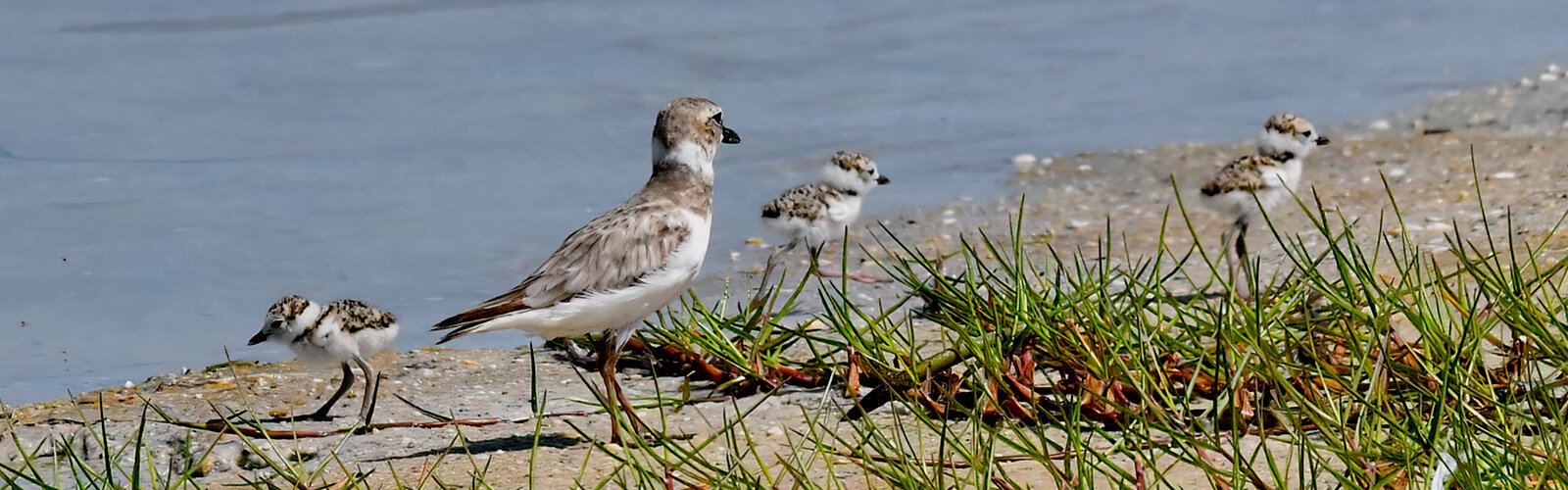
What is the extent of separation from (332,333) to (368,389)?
0.19 meters

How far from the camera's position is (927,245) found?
9195mm

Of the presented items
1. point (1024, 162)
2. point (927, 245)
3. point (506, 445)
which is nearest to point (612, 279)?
point (506, 445)

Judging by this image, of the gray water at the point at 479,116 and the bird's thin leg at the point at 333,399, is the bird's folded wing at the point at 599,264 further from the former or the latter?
the gray water at the point at 479,116

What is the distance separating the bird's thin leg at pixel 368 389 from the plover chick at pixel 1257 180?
3.24 meters

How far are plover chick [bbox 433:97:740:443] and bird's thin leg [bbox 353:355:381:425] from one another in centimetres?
37

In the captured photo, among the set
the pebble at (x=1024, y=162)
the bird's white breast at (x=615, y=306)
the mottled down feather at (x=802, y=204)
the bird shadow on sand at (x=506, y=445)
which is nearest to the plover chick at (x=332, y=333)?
the bird shadow on sand at (x=506, y=445)

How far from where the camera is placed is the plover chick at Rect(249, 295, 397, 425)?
5.95 metres

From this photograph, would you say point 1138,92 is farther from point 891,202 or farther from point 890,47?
point 891,202

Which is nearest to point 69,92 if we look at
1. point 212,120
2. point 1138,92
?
point 212,120

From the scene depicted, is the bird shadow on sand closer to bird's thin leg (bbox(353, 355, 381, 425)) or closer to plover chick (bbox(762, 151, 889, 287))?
bird's thin leg (bbox(353, 355, 381, 425))

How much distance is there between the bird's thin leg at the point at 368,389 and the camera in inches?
227

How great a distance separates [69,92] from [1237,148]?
6.53 metres

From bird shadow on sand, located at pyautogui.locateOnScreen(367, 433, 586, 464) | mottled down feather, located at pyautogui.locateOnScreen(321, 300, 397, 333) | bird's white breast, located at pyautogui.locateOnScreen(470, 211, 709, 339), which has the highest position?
bird's white breast, located at pyautogui.locateOnScreen(470, 211, 709, 339)

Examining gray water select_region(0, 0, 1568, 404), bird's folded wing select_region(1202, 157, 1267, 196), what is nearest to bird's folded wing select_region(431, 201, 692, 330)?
gray water select_region(0, 0, 1568, 404)
